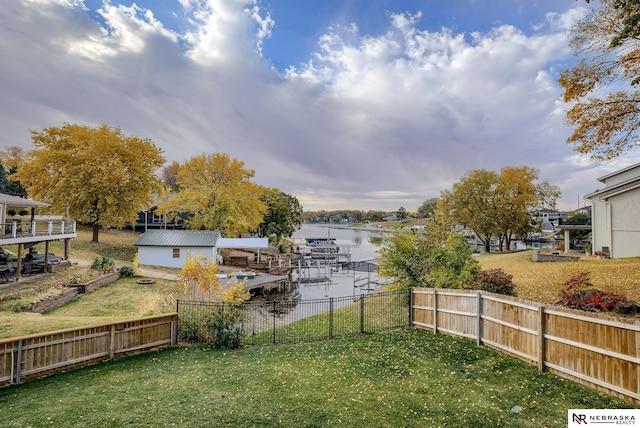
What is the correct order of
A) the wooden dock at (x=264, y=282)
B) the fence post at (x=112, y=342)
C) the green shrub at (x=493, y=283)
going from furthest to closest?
the wooden dock at (x=264, y=282) < the green shrub at (x=493, y=283) < the fence post at (x=112, y=342)

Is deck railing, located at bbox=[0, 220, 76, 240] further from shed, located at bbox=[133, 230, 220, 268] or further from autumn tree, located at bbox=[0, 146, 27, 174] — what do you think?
autumn tree, located at bbox=[0, 146, 27, 174]

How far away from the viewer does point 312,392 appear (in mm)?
6254

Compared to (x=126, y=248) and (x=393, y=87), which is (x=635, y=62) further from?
(x=126, y=248)

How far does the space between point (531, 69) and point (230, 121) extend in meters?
19.6

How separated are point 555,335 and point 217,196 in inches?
1422

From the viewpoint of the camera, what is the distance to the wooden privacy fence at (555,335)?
5816 millimetres

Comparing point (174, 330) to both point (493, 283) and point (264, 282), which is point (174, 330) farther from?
point (264, 282)

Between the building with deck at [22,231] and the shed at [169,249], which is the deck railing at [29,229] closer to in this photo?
the building with deck at [22,231]

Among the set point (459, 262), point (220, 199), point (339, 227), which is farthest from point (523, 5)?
point (339, 227)

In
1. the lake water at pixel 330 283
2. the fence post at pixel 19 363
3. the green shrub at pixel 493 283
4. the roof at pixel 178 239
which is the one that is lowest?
the lake water at pixel 330 283

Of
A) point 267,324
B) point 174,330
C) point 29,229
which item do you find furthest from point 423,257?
point 29,229

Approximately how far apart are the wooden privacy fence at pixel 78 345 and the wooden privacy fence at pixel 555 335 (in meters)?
9.26

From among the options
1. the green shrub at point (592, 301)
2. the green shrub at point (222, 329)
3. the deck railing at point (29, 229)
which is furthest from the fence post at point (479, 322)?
the deck railing at point (29, 229)

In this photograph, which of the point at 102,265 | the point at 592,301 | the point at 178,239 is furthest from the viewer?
the point at 178,239
